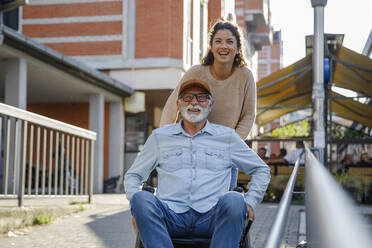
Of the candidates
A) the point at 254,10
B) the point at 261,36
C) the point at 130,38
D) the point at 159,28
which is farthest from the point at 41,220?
the point at 261,36

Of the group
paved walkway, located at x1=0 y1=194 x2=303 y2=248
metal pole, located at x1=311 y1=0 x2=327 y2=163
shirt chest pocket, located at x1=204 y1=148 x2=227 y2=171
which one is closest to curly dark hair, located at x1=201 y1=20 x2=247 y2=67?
shirt chest pocket, located at x1=204 y1=148 x2=227 y2=171

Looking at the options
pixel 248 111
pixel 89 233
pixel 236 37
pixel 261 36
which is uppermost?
pixel 261 36

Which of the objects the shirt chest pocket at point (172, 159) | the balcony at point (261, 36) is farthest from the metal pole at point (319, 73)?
the balcony at point (261, 36)

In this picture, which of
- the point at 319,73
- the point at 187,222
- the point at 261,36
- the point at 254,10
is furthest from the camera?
the point at 261,36

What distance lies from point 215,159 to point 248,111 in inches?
24.6

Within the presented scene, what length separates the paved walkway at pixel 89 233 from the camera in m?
5.62

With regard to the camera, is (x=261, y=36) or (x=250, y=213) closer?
(x=250, y=213)

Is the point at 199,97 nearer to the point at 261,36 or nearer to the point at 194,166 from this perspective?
the point at 194,166

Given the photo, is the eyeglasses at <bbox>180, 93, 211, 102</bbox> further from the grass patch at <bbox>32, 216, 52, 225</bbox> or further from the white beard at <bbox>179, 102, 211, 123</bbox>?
the grass patch at <bbox>32, 216, 52, 225</bbox>

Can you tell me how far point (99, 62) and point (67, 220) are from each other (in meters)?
11.8

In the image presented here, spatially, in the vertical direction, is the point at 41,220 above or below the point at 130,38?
below

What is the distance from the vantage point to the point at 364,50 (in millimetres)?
24000

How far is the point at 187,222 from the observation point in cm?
305

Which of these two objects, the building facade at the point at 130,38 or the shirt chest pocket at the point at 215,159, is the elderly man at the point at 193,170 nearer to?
the shirt chest pocket at the point at 215,159
